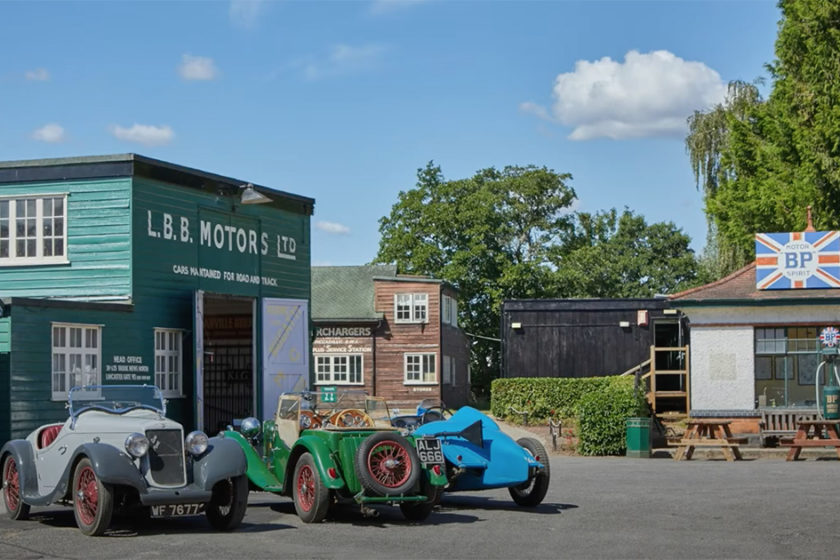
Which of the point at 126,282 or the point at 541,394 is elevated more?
the point at 126,282

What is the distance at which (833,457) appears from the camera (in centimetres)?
2492

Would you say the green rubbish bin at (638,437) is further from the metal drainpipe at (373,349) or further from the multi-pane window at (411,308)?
the metal drainpipe at (373,349)

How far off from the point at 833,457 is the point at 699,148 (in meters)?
22.2

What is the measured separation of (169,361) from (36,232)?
11.5 ft

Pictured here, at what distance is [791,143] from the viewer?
36.3 m

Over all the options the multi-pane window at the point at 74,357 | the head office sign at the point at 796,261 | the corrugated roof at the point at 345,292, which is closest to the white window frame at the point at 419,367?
the corrugated roof at the point at 345,292

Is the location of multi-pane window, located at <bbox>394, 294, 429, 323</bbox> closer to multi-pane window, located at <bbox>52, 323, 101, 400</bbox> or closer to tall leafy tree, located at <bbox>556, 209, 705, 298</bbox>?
tall leafy tree, located at <bbox>556, 209, 705, 298</bbox>

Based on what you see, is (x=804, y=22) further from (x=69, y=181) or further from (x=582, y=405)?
(x=69, y=181)

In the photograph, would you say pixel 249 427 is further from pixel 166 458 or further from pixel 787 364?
pixel 787 364

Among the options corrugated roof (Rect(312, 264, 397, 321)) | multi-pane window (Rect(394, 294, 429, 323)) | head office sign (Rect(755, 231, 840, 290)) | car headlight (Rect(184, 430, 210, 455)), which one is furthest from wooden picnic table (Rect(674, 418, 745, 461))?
corrugated roof (Rect(312, 264, 397, 321))

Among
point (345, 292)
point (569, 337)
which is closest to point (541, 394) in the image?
point (569, 337)

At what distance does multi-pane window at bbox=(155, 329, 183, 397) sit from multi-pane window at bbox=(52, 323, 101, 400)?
1904 millimetres

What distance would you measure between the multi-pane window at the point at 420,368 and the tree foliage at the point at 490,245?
10371mm

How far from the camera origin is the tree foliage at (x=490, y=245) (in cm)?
6166
